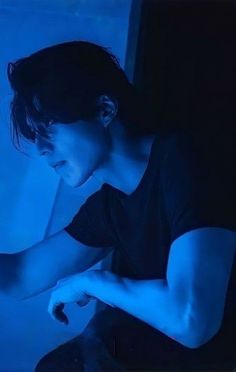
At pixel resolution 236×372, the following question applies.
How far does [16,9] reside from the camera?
45.4 inches

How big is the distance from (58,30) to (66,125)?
0.25 metres

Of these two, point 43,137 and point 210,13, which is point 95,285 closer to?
point 43,137

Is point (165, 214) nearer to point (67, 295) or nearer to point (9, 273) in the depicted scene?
point (67, 295)

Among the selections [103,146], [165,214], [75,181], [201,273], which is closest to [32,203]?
[75,181]

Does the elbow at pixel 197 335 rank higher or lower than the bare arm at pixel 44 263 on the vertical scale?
lower

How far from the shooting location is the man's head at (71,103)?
1.06m

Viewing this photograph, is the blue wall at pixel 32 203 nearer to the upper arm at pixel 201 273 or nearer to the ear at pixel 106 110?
the ear at pixel 106 110

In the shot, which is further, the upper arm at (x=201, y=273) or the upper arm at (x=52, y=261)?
the upper arm at (x=52, y=261)

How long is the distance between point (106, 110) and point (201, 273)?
0.42 meters

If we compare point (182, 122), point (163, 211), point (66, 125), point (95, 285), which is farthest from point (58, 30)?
point (95, 285)

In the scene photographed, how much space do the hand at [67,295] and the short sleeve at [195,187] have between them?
238 millimetres

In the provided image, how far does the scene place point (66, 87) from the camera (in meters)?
1.07

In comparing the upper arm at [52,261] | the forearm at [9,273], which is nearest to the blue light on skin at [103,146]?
the upper arm at [52,261]

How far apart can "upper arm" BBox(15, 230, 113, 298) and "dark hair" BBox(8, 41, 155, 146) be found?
0.86ft
